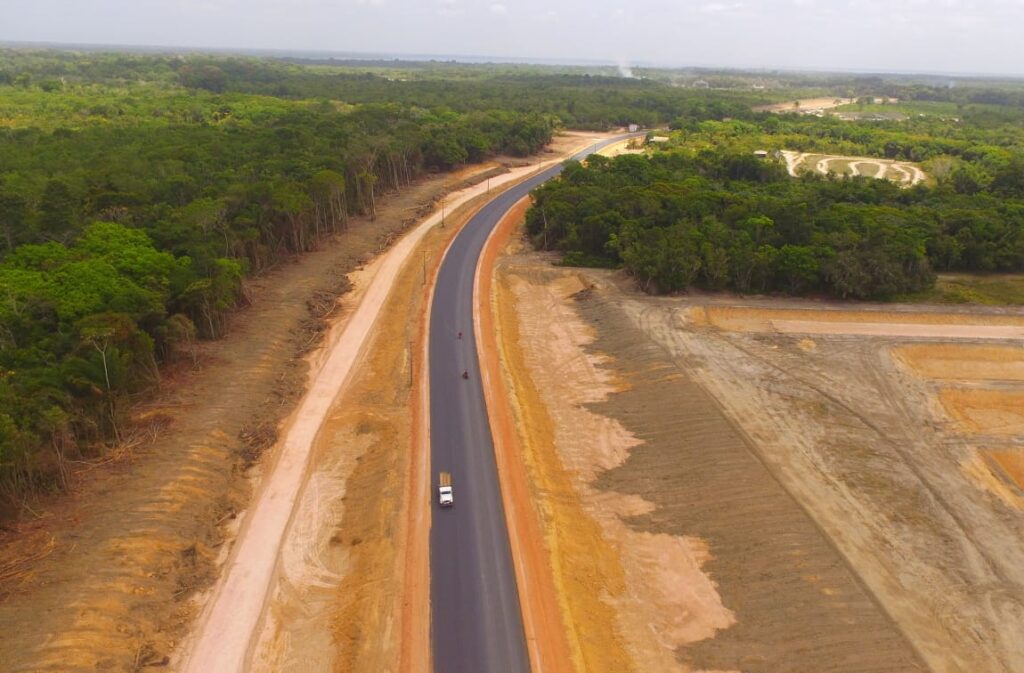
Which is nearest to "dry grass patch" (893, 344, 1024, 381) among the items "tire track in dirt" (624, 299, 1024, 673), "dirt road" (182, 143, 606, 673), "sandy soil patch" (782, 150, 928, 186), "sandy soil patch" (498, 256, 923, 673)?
"tire track in dirt" (624, 299, 1024, 673)

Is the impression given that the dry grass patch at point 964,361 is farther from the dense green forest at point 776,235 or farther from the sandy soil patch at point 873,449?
the dense green forest at point 776,235

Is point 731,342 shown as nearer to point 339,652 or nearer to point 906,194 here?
point 339,652

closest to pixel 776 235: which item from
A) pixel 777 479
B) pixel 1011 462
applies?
pixel 1011 462

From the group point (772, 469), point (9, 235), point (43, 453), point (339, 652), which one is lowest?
point (339, 652)

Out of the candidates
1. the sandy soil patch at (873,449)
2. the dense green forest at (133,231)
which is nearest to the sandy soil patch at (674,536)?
the sandy soil patch at (873,449)

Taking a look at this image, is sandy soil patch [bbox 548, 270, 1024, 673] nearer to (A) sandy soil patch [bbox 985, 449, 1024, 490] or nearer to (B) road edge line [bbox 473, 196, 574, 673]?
(A) sandy soil patch [bbox 985, 449, 1024, 490]

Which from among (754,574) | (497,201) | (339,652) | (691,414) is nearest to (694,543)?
(754,574)
